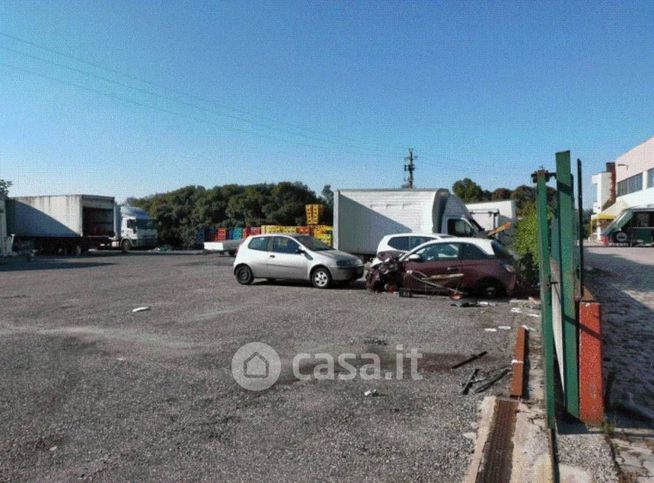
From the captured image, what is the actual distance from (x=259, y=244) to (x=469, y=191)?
65.0 metres

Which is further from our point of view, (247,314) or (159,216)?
(159,216)

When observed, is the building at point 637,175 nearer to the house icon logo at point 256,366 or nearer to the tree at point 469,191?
the tree at point 469,191

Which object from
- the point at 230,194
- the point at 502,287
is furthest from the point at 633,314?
the point at 230,194

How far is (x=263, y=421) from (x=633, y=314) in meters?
8.00

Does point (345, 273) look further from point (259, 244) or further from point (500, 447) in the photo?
point (500, 447)

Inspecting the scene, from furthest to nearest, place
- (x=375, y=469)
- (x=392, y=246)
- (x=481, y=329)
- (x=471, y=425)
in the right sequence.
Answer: (x=392, y=246) → (x=481, y=329) → (x=471, y=425) → (x=375, y=469)

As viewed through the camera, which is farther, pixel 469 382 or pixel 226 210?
pixel 226 210

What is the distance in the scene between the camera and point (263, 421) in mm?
4484

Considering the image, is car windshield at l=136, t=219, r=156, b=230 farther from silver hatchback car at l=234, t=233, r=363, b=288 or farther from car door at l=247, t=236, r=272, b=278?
car door at l=247, t=236, r=272, b=278

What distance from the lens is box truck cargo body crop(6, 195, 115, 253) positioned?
35.1 metres

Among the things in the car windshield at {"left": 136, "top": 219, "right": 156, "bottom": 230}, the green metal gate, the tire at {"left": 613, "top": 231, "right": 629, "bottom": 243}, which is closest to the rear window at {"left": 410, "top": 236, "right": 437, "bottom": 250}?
the green metal gate

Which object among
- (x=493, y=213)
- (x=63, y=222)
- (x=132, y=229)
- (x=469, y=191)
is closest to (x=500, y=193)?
(x=469, y=191)

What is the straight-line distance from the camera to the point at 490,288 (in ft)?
38.3

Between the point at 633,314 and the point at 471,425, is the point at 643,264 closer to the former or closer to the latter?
the point at 633,314
